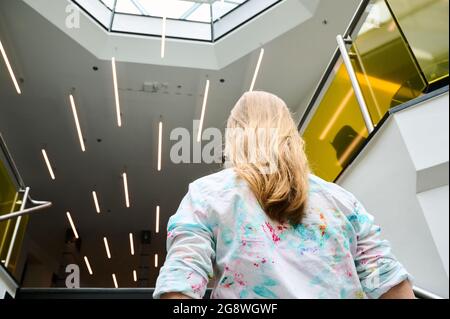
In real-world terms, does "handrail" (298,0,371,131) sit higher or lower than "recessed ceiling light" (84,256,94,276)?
lower

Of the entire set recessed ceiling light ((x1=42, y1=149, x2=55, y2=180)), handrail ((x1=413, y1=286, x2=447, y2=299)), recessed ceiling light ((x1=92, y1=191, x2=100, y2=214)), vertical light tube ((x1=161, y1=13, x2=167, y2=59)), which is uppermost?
vertical light tube ((x1=161, y1=13, x2=167, y2=59))

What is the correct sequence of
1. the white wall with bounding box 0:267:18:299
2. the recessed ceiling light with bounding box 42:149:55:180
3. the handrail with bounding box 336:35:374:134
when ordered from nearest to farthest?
the handrail with bounding box 336:35:374:134, the white wall with bounding box 0:267:18:299, the recessed ceiling light with bounding box 42:149:55:180

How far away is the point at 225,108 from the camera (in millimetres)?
7945

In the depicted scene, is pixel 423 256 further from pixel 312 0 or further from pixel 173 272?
pixel 312 0

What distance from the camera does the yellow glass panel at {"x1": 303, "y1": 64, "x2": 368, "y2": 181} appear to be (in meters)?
2.92

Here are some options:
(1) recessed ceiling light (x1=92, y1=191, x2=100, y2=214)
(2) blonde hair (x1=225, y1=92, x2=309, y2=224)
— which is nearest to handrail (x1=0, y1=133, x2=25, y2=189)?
(2) blonde hair (x1=225, y1=92, x2=309, y2=224)

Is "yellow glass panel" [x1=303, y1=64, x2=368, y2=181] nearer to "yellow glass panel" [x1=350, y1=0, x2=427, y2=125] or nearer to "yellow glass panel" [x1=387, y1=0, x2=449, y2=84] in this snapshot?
"yellow glass panel" [x1=350, y1=0, x2=427, y2=125]

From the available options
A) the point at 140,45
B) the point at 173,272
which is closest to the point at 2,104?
the point at 140,45

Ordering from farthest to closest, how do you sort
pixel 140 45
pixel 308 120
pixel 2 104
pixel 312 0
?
pixel 2 104 → pixel 140 45 → pixel 312 0 → pixel 308 120

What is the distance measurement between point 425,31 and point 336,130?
1.44 m

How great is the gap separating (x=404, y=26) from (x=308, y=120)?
163cm

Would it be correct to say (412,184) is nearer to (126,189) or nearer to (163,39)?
(163,39)

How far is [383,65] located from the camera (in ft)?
8.49

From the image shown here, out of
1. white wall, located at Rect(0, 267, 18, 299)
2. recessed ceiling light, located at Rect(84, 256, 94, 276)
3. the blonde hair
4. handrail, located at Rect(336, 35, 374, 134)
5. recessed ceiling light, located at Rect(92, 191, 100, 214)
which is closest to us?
the blonde hair
